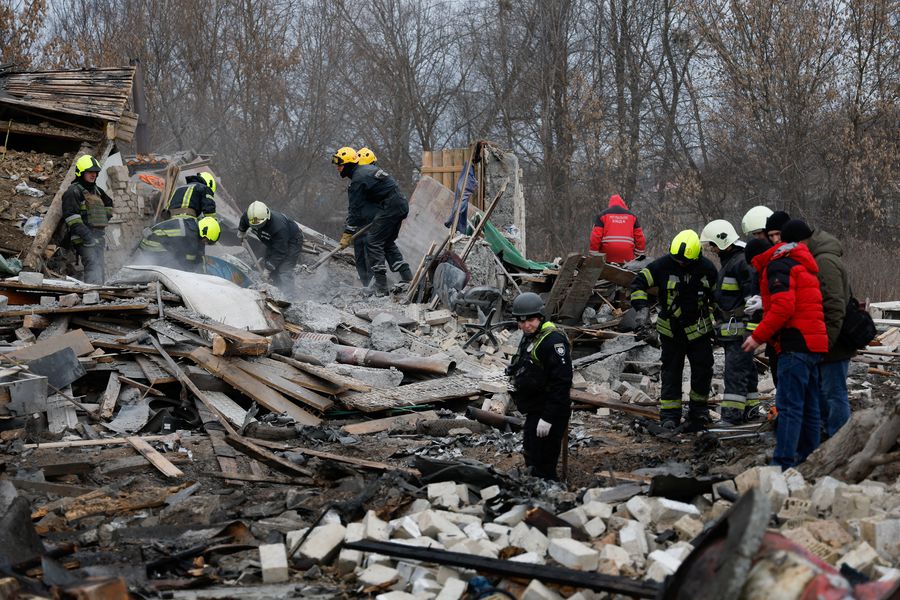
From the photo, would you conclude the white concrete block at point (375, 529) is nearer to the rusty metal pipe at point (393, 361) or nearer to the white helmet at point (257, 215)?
the rusty metal pipe at point (393, 361)

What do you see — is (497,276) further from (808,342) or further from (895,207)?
(895,207)

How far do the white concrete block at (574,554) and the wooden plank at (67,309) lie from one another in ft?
19.3

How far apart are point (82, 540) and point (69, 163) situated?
9.62 metres

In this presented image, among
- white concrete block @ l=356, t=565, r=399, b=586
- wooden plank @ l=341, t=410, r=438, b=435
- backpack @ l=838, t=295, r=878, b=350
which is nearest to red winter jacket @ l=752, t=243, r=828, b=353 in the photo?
backpack @ l=838, t=295, r=878, b=350

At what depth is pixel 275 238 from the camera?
41.2 feet

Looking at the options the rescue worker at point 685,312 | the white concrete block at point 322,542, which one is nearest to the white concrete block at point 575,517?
the white concrete block at point 322,542

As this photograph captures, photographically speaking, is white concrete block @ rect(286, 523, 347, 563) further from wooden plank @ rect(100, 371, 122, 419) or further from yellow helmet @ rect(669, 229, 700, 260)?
yellow helmet @ rect(669, 229, 700, 260)

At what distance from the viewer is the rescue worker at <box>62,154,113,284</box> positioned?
11.3 meters

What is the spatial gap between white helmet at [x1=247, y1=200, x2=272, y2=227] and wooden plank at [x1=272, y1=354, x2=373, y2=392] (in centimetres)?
385

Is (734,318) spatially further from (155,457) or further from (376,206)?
(376,206)

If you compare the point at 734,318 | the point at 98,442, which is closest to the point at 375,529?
the point at 98,442

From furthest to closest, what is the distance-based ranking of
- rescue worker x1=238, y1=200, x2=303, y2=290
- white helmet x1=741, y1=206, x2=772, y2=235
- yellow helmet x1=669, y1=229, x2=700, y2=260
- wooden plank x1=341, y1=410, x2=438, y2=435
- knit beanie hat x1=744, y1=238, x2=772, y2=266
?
rescue worker x1=238, y1=200, x2=303, y2=290
wooden plank x1=341, y1=410, x2=438, y2=435
yellow helmet x1=669, y1=229, x2=700, y2=260
white helmet x1=741, y1=206, x2=772, y2=235
knit beanie hat x1=744, y1=238, x2=772, y2=266

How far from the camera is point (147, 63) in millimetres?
24875

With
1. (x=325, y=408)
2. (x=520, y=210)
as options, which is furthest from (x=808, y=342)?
(x=520, y=210)
